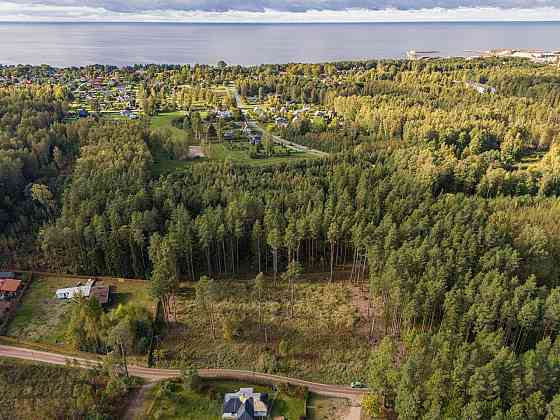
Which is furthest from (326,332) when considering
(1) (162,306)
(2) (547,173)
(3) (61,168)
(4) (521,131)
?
(4) (521,131)

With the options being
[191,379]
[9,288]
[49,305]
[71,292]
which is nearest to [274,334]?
[191,379]

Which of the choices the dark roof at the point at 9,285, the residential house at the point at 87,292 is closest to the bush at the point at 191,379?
the residential house at the point at 87,292

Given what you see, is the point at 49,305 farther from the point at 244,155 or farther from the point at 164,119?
the point at 164,119

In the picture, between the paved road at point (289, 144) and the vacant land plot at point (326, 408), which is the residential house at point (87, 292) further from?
the paved road at point (289, 144)

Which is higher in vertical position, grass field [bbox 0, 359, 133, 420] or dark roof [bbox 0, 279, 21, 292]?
dark roof [bbox 0, 279, 21, 292]

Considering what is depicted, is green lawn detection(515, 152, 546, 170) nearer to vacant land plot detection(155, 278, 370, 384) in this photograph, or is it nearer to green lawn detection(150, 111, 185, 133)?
vacant land plot detection(155, 278, 370, 384)

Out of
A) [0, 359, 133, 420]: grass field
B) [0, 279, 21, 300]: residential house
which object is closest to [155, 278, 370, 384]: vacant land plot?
[0, 359, 133, 420]: grass field
